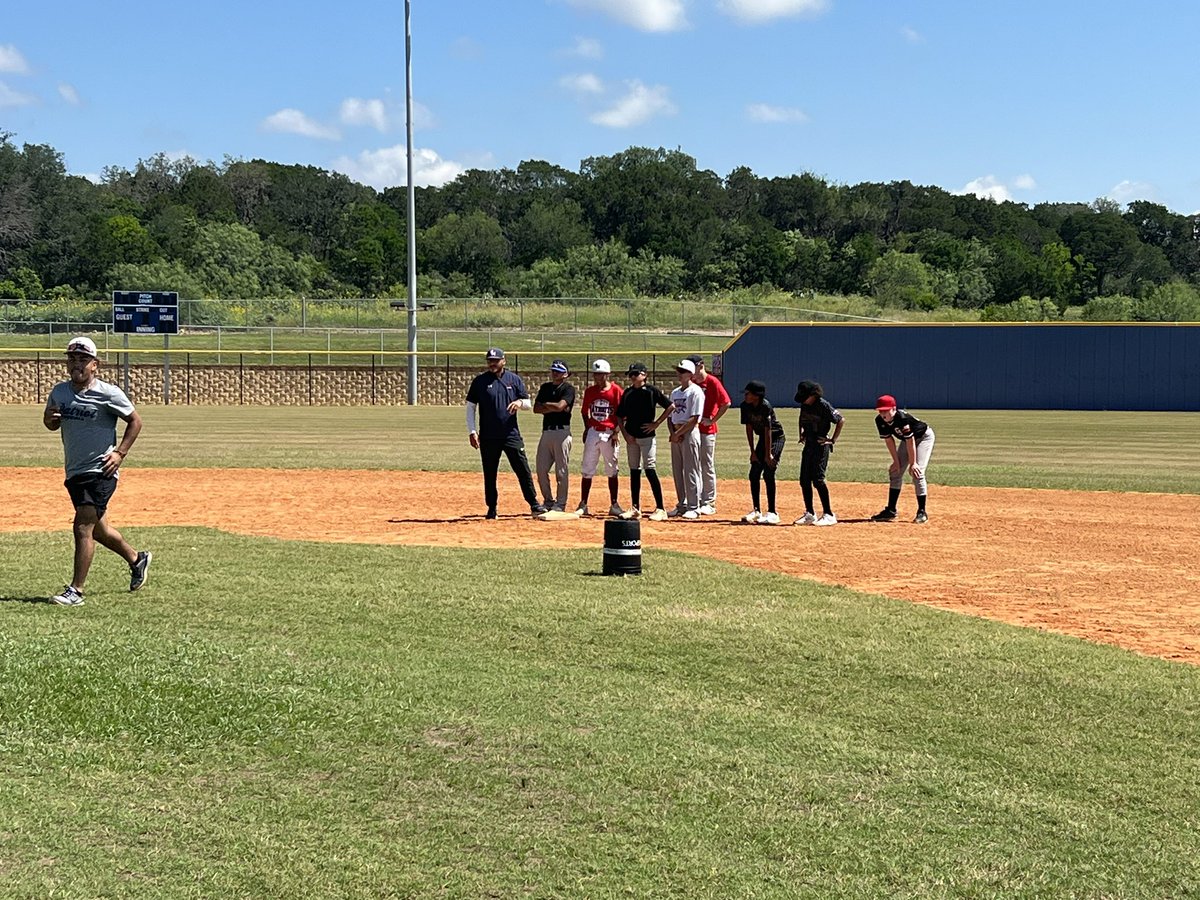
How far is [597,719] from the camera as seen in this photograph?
704 cm

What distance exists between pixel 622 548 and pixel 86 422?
4207mm

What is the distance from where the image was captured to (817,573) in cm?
1236

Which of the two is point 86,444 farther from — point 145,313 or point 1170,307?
point 1170,307

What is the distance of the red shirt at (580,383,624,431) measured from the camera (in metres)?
16.1

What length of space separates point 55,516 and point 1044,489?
1398cm

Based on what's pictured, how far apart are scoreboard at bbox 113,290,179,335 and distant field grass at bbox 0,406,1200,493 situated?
22.4ft

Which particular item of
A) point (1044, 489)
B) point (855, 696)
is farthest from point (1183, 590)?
point (1044, 489)

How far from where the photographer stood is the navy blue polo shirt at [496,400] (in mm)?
15789

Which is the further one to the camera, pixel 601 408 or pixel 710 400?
pixel 710 400

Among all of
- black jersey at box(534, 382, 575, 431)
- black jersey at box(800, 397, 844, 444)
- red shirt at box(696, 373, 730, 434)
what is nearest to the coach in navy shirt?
black jersey at box(534, 382, 575, 431)

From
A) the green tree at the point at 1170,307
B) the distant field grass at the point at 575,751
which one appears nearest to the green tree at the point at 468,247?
A: the green tree at the point at 1170,307

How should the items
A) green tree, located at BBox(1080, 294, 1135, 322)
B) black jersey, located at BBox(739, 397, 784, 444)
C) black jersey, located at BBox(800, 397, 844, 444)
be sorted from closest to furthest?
black jersey, located at BBox(800, 397, 844, 444)
black jersey, located at BBox(739, 397, 784, 444)
green tree, located at BBox(1080, 294, 1135, 322)

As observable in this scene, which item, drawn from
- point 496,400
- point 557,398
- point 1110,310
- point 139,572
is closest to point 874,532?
point 557,398

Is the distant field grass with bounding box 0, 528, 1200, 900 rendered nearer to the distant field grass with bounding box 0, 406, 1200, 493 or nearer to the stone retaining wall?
the distant field grass with bounding box 0, 406, 1200, 493
